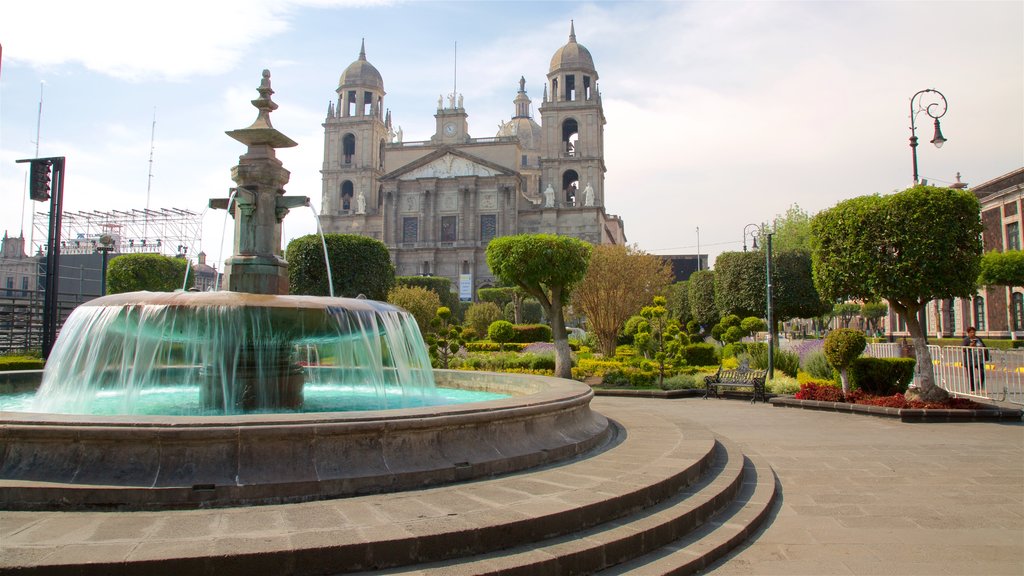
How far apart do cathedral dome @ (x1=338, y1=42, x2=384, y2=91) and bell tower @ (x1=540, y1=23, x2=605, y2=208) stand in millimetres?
17802

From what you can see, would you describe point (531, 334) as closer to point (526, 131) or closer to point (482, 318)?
point (482, 318)

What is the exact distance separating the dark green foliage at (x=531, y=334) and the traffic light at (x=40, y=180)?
775 inches

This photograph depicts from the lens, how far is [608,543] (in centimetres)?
368

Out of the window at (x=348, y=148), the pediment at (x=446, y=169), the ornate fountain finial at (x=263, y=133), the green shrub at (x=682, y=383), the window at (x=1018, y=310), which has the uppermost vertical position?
the window at (x=348, y=148)

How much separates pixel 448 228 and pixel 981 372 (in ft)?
163

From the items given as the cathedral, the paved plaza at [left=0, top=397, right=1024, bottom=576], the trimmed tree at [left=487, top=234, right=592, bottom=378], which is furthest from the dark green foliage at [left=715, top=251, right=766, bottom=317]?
the cathedral

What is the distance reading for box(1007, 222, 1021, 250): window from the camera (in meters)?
32.9

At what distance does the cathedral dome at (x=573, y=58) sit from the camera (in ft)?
195

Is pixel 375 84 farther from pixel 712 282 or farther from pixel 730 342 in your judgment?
pixel 730 342

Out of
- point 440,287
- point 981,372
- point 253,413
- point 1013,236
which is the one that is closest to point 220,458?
point 253,413

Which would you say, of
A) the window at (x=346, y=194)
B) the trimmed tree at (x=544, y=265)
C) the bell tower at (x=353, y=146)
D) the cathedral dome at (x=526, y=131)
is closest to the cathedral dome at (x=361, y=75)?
the bell tower at (x=353, y=146)

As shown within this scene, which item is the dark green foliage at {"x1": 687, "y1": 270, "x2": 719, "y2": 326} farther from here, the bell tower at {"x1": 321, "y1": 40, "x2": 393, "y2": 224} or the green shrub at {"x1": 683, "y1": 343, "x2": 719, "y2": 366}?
the bell tower at {"x1": 321, "y1": 40, "x2": 393, "y2": 224}

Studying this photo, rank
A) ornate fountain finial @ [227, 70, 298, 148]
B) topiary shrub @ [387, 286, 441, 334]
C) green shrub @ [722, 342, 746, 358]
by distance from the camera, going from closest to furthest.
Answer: ornate fountain finial @ [227, 70, 298, 148], green shrub @ [722, 342, 746, 358], topiary shrub @ [387, 286, 441, 334]

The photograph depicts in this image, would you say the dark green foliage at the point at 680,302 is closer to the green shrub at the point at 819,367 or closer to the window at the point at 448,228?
the green shrub at the point at 819,367
